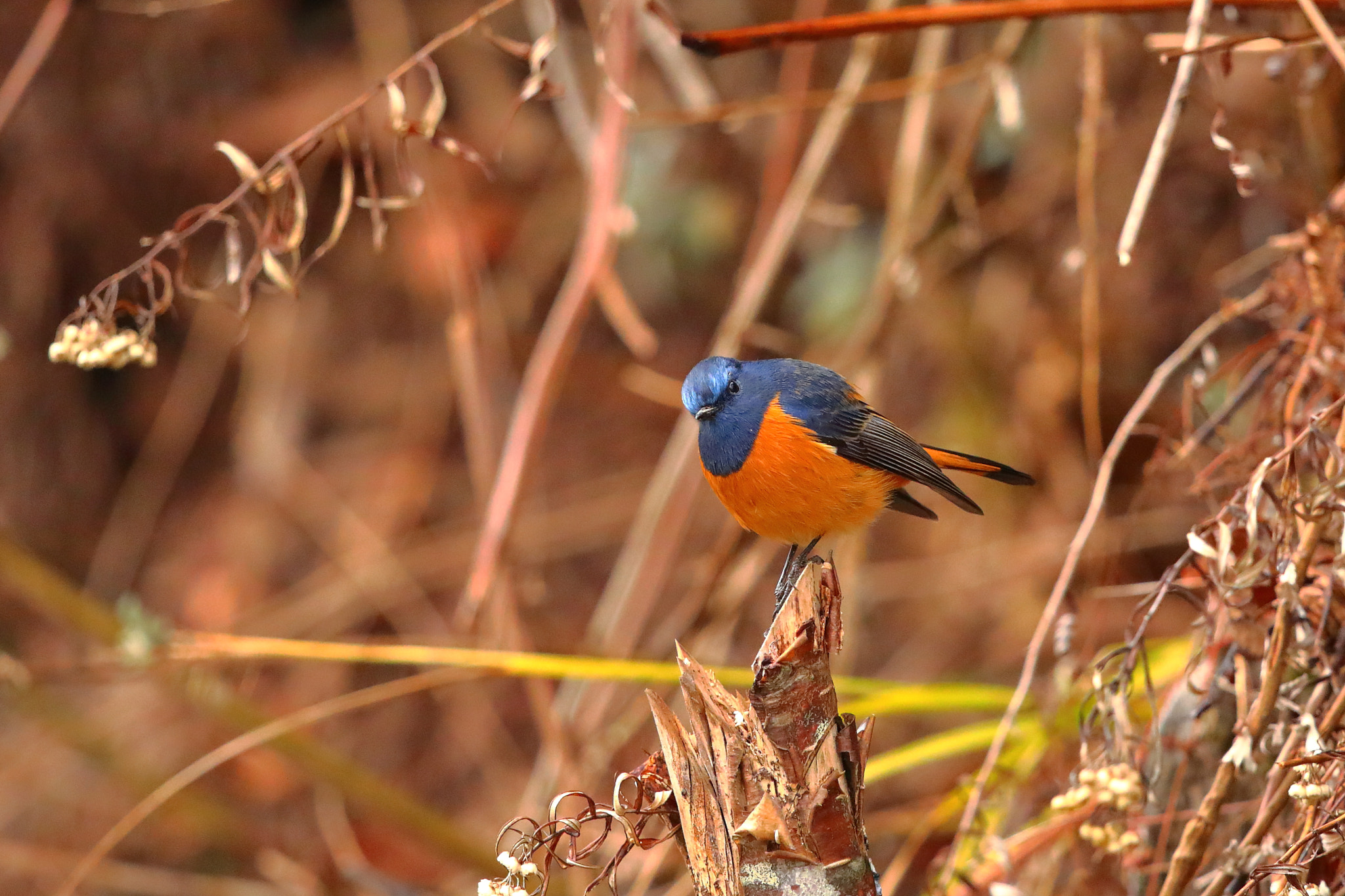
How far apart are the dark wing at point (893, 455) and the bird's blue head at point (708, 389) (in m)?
0.33

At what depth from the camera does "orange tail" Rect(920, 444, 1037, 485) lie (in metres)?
3.06

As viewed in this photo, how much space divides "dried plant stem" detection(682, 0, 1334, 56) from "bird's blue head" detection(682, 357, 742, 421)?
2.85ft

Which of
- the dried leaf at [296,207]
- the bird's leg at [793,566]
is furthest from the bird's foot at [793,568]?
the dried leaf at [296,207]

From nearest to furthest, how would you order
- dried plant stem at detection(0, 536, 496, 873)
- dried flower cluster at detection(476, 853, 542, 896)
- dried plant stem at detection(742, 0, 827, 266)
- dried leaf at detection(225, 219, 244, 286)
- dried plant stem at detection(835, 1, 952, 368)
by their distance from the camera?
dried flower cluster at detection(476, 853, 542, 896)
dried leaf at detection(225, 219, 244, 286)
dried plant stem at detection(0, 536, 496, 873)
dried plant stem at detection(835, 1, 952, 368)
dried plant stem at detection(742, 0, 827, 266)

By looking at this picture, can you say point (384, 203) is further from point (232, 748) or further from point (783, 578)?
point (783, 578)

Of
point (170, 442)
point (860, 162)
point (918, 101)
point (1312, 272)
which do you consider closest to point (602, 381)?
point (860, 162)

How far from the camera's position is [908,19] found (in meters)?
2.35

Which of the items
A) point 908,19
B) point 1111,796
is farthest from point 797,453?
point 1111,796

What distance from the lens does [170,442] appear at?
6684 mm

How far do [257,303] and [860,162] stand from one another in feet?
11.9

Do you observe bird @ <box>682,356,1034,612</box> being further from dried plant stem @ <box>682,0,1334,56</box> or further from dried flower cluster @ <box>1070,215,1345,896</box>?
dried plant stem @ <box>682,0,1334,56</box>

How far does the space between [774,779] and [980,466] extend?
1.65 m

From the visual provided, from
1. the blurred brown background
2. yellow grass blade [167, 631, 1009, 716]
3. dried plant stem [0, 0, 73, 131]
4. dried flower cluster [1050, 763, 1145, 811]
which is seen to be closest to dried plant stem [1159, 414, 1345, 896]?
dried flower cluster [1050, 763, 1145, 811]

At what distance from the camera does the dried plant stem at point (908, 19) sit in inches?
90.6
